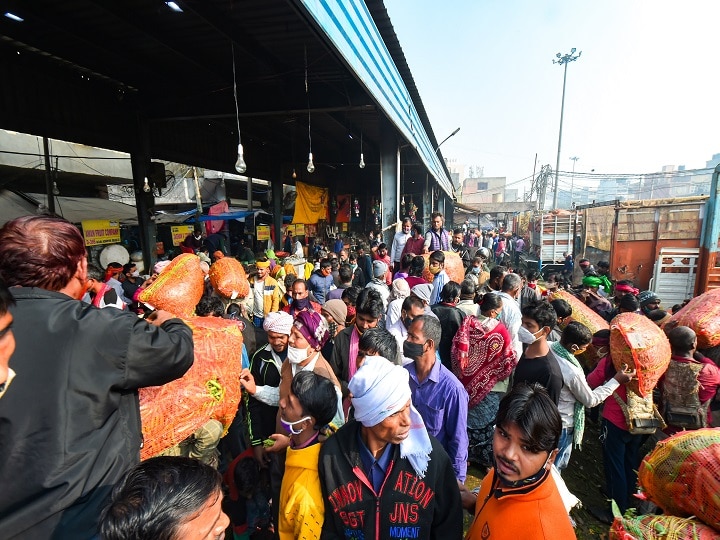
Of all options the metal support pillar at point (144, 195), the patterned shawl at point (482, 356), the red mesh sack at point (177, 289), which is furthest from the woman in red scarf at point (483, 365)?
Answer: the metal support pillar at point (144, 195)

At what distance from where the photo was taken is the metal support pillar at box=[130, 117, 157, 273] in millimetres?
7371

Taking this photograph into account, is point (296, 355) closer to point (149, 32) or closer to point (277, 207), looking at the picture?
point (149, 32)

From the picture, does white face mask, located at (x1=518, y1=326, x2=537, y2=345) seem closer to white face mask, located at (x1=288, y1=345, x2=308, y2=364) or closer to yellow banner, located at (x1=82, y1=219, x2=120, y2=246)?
white face mask, located at (x1=288, y1=345, x2=308, y2=364)

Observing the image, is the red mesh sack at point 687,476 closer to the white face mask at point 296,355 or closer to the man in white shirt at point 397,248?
the white face mask at point 296,355

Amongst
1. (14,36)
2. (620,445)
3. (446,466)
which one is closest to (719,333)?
(620,445)

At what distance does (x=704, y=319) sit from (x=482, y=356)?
2.46m

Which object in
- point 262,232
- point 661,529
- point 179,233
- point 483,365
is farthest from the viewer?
point 262,232

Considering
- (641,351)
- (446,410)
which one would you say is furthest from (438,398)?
(641,351)

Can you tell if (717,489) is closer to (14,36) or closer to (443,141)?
(14,36)

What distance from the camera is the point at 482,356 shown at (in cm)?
340

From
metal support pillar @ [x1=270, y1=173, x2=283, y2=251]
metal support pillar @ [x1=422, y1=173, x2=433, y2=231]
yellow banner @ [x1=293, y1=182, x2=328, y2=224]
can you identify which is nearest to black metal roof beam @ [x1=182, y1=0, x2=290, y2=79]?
metal support pillar @ [x1=270, y1=173, x2=283, y2=251]

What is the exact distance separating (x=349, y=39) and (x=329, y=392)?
3.67 m

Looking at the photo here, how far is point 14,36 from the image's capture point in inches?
198

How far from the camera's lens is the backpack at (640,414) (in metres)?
3.00
